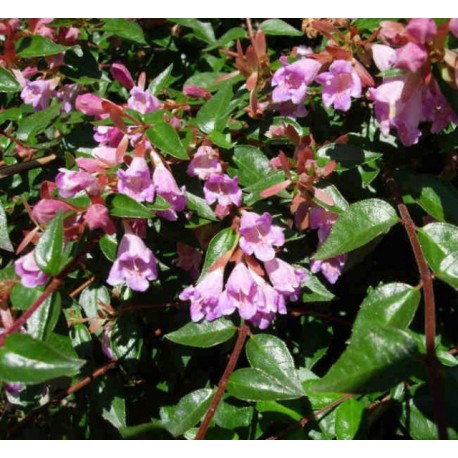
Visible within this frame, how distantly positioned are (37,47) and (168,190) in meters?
0.53

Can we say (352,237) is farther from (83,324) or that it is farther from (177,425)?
(83,324)

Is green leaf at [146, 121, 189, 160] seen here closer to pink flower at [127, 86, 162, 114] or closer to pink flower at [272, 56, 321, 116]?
pink flower at [127, 86, 162, 114]

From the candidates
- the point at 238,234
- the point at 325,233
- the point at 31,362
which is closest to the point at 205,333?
the point at 238,234

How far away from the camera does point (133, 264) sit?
1.12 meters

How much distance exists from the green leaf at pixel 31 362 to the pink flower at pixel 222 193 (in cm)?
47

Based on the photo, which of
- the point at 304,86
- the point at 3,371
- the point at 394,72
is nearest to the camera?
the point at 3,371

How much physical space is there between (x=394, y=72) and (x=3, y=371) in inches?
30.7

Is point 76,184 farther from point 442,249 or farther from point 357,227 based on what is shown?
point 442,249

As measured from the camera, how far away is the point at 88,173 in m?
1.08

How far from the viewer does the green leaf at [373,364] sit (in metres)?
0.74

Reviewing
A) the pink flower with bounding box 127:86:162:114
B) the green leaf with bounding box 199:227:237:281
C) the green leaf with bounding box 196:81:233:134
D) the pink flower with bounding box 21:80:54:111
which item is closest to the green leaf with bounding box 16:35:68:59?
the pink flower with bounding box 21:80:54:111

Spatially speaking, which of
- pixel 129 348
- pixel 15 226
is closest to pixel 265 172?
pixel 129 348

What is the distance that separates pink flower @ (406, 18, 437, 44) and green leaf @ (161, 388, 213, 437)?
0.77 metres

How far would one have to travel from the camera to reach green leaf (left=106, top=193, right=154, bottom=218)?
1.00 m
